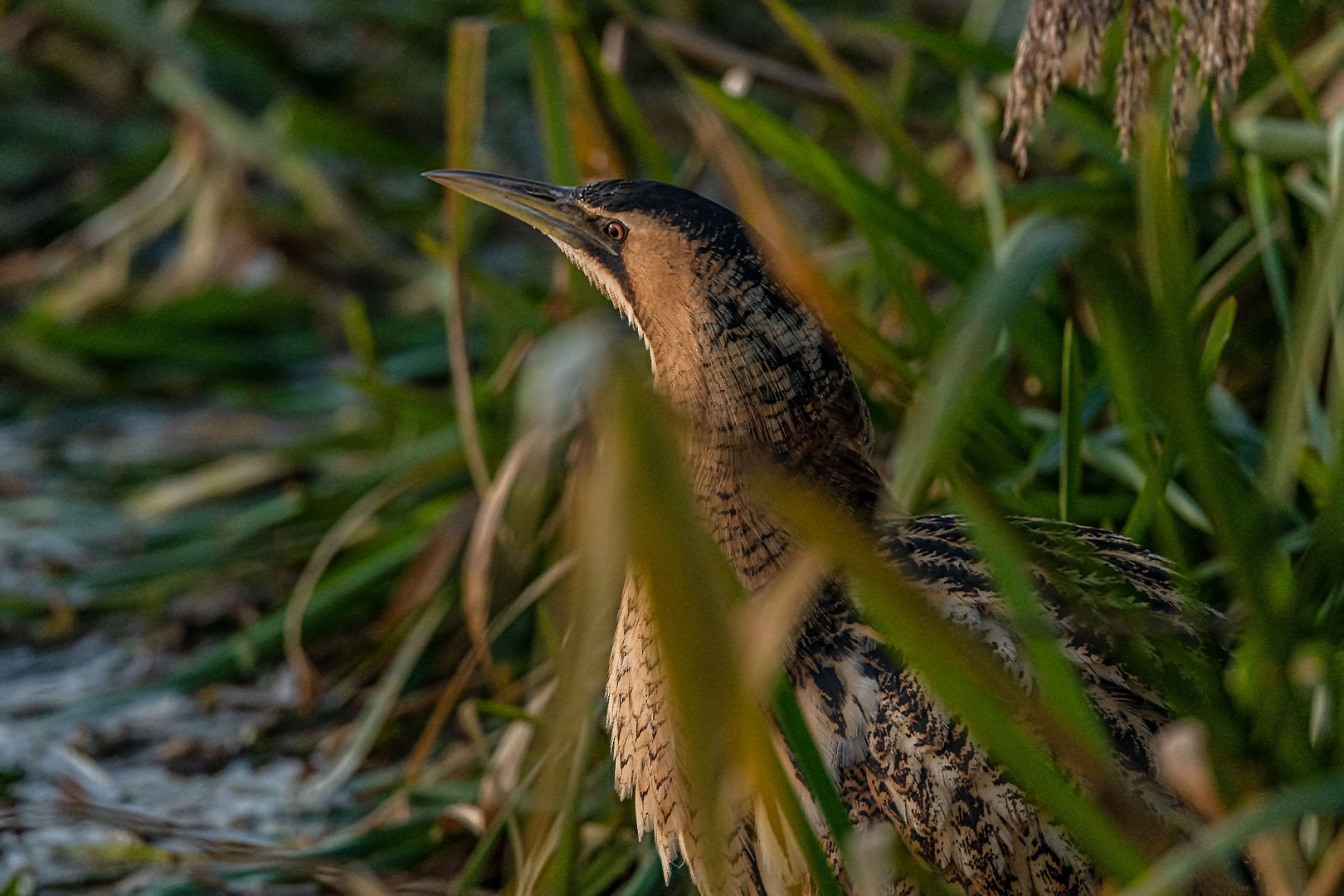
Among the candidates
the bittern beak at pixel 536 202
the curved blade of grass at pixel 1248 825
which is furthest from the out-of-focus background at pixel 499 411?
the bittern beak at pixel 536 202

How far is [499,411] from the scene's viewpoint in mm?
2643

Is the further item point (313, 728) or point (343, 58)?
point (343, 58)

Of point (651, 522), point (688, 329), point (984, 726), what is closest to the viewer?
point (651, 522)

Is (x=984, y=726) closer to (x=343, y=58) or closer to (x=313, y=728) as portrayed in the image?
(x=313, y=728)

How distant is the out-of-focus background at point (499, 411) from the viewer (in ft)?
4.58

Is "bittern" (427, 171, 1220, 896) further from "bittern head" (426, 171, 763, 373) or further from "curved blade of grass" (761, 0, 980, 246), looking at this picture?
"curved blade of grass" (761, 0, 980, 246)

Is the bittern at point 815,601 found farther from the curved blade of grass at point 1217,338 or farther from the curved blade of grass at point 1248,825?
the curved blade of grass at point 1248,825

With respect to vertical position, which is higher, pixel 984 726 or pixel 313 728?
pixel 984 726

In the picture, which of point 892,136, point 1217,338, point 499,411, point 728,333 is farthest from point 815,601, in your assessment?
point 499,411

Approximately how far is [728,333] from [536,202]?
0.38 metres

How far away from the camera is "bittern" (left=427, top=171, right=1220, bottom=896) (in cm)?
156

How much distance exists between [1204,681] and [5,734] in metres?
1.91

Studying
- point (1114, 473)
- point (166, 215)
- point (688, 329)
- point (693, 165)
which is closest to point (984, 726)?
point (688, 329)

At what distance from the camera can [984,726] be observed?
1092 millimetres
